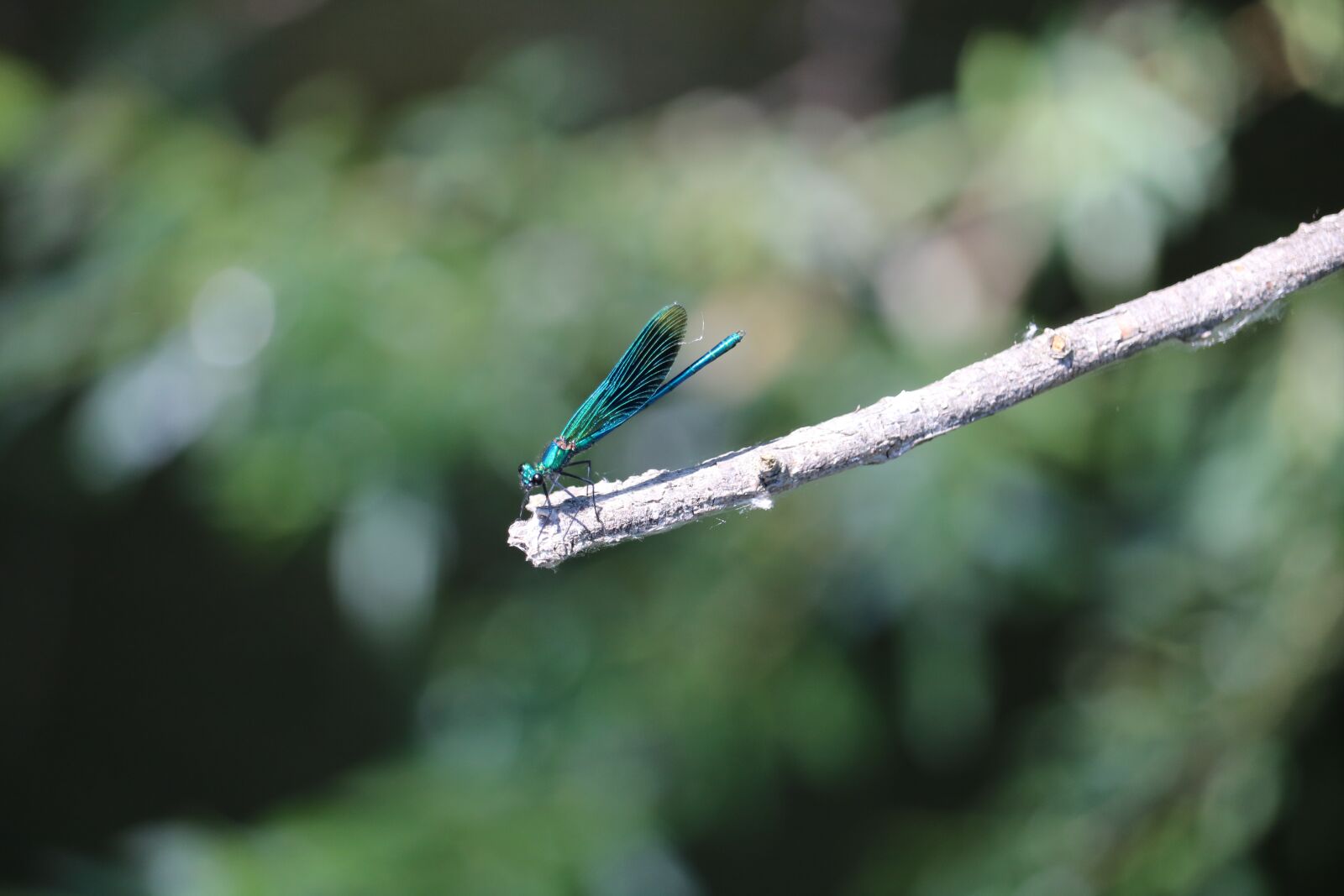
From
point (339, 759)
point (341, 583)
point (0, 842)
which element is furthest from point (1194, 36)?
point (0, 842)

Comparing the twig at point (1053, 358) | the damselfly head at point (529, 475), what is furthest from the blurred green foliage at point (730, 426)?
the twig at point (1053, 358)

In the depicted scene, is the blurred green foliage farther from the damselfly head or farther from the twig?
the twig

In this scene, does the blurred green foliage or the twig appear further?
the blurred green foliage

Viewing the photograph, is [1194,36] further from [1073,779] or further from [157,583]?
[157,583]

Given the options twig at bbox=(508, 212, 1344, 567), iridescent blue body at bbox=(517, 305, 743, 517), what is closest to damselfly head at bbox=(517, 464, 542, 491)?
iridescent blue body at bbox=(517, 305, 743, 517)

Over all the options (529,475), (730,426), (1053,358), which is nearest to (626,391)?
(529,475)

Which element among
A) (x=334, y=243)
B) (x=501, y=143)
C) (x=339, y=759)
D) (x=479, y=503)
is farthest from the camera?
(x=339, y=759)

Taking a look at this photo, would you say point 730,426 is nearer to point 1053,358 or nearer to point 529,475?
point 529,475
